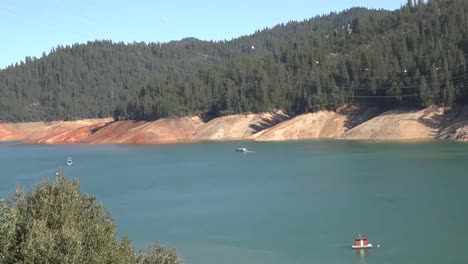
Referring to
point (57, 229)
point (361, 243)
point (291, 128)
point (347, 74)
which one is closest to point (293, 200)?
point (361, 243)

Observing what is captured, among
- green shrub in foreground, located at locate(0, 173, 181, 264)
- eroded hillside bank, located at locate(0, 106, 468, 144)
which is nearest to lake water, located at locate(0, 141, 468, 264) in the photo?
eroded hillside bank, located at locate(0, 106, 468, 144)

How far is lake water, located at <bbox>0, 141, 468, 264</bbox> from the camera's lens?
109ft

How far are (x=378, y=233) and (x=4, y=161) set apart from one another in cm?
7770

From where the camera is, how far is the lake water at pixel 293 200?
33.4m

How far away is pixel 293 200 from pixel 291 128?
6860 centimetres

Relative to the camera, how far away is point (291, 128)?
11719 centimetres

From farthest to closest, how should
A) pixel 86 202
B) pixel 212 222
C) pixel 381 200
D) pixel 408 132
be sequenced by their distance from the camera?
pixel 408 132
pixel 381 200
pixel 212 222
pixel 86 202

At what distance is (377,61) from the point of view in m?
119

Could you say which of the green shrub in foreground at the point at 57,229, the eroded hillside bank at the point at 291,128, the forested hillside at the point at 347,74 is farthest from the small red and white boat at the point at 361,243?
the forested hillside at the point at 347,74

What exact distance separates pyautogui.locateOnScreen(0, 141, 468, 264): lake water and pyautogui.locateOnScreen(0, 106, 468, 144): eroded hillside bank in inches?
390

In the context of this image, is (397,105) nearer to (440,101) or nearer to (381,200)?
(440,101)

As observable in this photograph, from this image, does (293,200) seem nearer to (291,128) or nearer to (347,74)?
(291,128)

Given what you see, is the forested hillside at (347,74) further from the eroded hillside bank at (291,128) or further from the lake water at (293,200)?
the lake water at (293,200)

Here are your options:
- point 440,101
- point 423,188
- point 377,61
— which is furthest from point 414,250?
point 377,61
